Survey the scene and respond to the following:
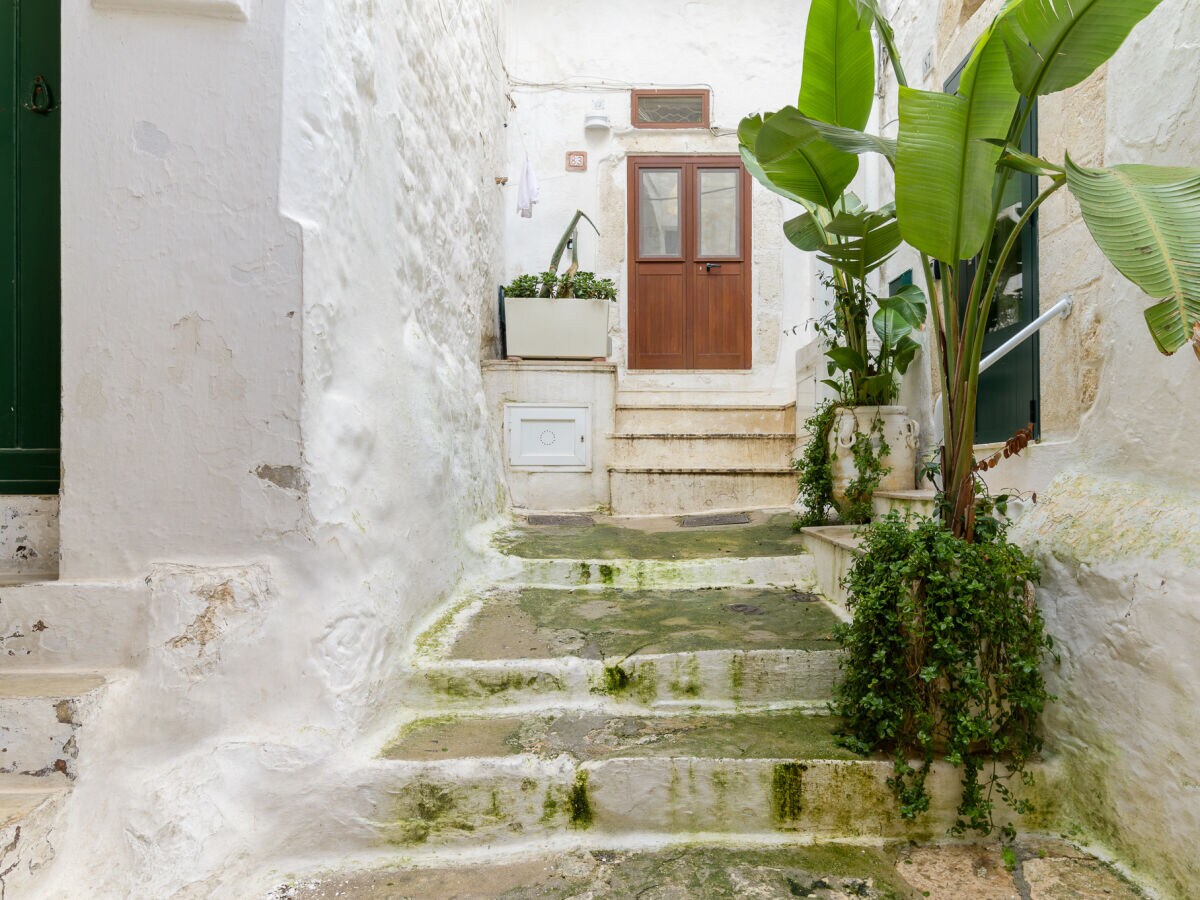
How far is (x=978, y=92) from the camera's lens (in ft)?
5.65

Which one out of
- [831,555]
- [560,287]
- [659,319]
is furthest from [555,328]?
[831,555]

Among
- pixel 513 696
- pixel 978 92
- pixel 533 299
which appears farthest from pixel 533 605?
pixel 533 299

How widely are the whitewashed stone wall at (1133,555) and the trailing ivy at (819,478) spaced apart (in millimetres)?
1372

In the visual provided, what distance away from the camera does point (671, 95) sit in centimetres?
664

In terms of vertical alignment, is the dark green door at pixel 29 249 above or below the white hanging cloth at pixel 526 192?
below

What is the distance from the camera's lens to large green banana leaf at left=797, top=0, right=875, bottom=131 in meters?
2.22

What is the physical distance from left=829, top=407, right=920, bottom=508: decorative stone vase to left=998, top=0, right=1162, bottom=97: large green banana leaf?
207 centimetres

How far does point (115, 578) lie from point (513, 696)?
1.23 m

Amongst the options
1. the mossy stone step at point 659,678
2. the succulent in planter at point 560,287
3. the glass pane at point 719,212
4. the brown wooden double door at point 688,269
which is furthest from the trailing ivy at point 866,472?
the glass pane at point 719,212

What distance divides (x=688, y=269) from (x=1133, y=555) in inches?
205

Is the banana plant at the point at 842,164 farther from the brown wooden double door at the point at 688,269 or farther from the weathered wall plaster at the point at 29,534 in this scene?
the brown wooden double door at the point at 688,269

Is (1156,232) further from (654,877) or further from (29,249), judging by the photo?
(29,249)

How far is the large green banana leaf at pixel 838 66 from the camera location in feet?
7.29

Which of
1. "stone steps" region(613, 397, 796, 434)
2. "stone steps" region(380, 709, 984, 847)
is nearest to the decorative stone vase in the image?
"stone steps" region(613, 397, 796, 434)
